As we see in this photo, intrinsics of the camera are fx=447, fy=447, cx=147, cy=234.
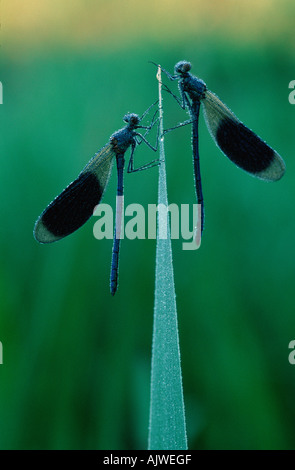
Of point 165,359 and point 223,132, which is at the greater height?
point 223,132

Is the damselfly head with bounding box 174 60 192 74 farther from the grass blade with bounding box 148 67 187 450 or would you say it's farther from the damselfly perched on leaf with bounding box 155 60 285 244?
the grass blade with bounding box 148 67 187 450

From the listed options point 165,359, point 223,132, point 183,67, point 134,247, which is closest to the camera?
point 165,359

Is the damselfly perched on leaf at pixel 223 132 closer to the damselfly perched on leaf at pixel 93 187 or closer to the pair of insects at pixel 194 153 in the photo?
the pair of insects at pixel 194 153

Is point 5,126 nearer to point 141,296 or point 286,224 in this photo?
point 141,296
